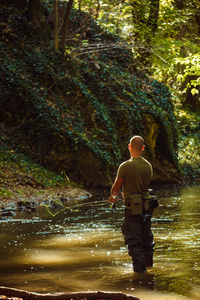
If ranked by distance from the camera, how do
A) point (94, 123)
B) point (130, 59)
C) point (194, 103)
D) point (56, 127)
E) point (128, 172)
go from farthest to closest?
point (194, 103) → point (130, 59) → point (94, 123) → point (56, 127) → point (128, 172)

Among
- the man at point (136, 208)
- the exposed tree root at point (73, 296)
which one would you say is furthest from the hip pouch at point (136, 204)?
the exposed tree root at point (73, 296)

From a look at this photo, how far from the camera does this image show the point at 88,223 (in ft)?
37.7

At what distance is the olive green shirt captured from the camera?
6.44 metres

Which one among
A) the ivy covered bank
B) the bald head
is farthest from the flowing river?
the ivy covered bank

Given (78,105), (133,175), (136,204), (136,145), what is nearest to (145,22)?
(78,105)

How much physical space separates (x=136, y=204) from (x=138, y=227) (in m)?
0.35

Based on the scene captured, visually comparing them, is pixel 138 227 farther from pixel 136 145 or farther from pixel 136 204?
pixel 136 145

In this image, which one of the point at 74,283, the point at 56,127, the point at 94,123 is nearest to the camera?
the point at 74,283

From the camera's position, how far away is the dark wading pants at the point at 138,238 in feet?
20.7

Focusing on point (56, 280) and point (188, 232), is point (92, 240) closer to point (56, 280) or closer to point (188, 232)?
point (188, 232)

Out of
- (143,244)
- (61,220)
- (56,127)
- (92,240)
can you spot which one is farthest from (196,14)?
(143,244)

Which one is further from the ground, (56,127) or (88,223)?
(56,127)

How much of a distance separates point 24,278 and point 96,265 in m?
1.29

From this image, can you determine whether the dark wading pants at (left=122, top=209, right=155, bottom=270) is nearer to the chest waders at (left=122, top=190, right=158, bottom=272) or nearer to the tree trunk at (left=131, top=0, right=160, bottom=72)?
the chest waders at (left=122, top=190, right=158, bottom=272)
